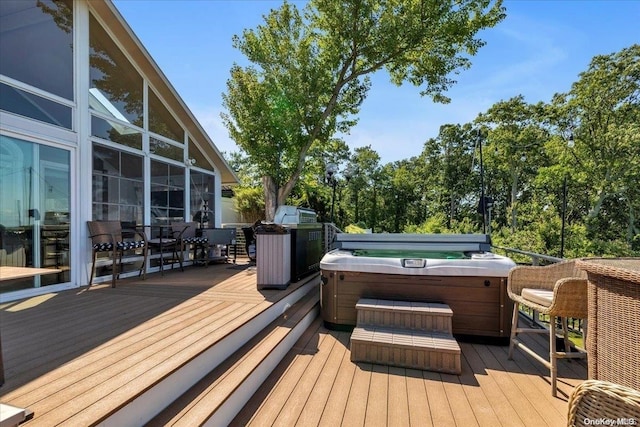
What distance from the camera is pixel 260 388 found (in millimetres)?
2152

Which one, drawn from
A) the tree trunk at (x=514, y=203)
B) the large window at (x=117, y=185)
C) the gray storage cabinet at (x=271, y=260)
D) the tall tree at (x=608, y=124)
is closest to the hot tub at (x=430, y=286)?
the gray storage cabinet at (x=271, y=260)

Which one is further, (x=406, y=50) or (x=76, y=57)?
(x=406, y=50)

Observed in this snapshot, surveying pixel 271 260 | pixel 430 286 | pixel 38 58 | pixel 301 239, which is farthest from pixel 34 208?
pixel 430 286

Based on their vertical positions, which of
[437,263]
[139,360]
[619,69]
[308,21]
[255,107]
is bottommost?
[139,360]

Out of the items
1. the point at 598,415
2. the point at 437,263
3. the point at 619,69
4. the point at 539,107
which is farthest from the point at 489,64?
the point at 539,107

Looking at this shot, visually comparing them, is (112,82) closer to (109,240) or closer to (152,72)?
(152,72)

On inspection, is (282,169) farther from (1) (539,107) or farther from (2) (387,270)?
(1) (539,107)

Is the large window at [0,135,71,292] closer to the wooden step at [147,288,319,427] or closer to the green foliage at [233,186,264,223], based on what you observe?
the wooden step at [147,288,319,427]

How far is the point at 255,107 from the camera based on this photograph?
30.2ft

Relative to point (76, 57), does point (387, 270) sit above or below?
below

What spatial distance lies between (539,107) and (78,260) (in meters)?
23.2

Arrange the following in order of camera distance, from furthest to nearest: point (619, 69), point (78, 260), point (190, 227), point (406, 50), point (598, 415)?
point (619, 69) < point (406, 50) < point (190, 227) < point (78, 260) < point (598, 415)

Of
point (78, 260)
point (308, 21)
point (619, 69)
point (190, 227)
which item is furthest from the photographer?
point (619, 69)
